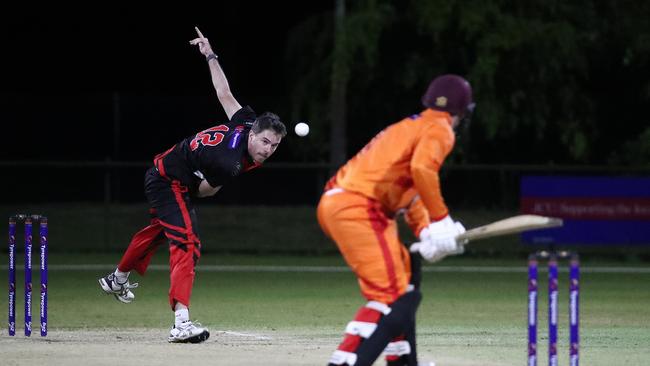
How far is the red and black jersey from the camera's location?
10250 millimetres

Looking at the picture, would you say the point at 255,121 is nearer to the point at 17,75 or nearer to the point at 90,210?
the point at 90,210

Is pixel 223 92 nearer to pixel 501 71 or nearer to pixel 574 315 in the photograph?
pixel 574 315

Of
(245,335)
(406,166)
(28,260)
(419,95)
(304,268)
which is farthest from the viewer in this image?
(419,95)

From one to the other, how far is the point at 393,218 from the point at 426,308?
241 inches

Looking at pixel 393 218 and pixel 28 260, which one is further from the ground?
pixel 393 218

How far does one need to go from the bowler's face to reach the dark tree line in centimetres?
1137

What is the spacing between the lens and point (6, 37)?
1221 inches

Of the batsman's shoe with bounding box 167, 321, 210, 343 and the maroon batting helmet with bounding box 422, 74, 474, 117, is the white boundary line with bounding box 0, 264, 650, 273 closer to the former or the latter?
the batsman's shoe with bounding box 167, 321, 210, 343

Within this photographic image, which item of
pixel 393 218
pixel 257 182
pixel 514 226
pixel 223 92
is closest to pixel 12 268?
pixel 223 92

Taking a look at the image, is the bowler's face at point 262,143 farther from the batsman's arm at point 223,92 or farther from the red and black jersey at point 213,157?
the batsman's arm at point 223,92

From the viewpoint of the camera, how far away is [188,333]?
10164 mm

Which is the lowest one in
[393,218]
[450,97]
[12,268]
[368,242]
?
[12,268]

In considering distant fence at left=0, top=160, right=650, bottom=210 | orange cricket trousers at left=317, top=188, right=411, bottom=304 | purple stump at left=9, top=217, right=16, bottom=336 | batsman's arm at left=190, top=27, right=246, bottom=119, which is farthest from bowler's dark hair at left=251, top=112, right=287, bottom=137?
distant fence at left=0, top=160, right=650, bottom=210

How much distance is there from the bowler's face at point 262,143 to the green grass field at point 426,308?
1634 millimetres
